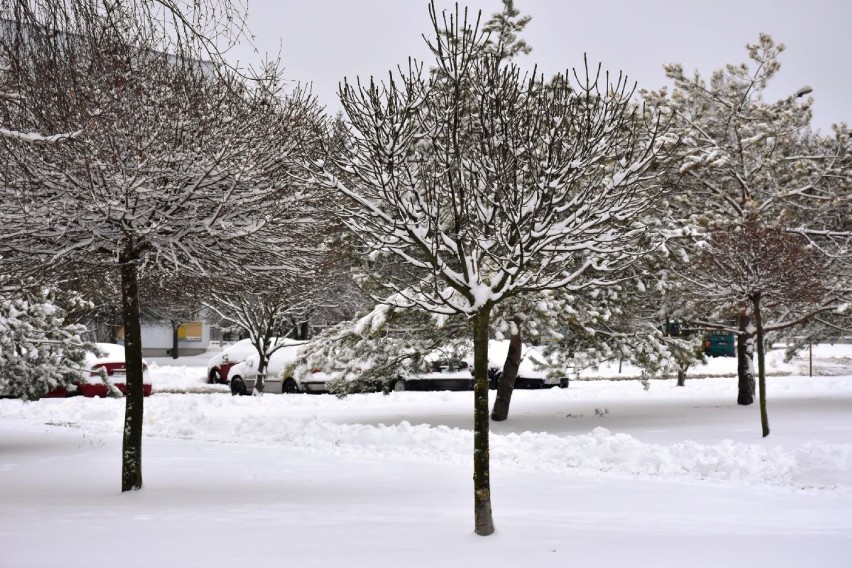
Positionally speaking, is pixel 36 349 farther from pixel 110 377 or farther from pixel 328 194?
pixel 110 377

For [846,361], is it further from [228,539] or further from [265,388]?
[228,539]

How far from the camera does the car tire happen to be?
93.2ft

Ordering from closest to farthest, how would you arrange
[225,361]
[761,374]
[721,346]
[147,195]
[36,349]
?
1. [147,195]
2. [36,349]
3. [761,374]
4. [225,361]
5. [721,346]

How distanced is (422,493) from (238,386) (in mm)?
18801

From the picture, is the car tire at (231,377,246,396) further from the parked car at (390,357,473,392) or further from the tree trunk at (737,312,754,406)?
the tree trunk at (737,312,754,406)

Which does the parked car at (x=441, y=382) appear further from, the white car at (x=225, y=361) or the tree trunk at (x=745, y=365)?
the tree trunk at (x=745, y=365)

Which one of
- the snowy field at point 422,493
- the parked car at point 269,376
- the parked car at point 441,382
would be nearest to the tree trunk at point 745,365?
the snowy field at point 422,493

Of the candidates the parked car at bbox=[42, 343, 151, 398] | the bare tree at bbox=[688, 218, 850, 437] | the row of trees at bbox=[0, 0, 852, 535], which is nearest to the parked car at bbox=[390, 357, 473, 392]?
the parked car at bbox=[42, 343, 151, 398]

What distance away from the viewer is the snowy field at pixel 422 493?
24.7 ft

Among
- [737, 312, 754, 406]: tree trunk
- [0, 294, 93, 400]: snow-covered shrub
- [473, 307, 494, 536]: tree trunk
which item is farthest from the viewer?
[737, 312, 754, 406]: tree trunk

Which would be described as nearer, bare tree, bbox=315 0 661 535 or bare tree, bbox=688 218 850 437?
bare tree, bbox=315 0 661 535

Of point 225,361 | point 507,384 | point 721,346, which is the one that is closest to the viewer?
point 507,384

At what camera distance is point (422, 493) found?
34.9 ft

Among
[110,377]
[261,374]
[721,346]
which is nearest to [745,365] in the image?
[261,374]
